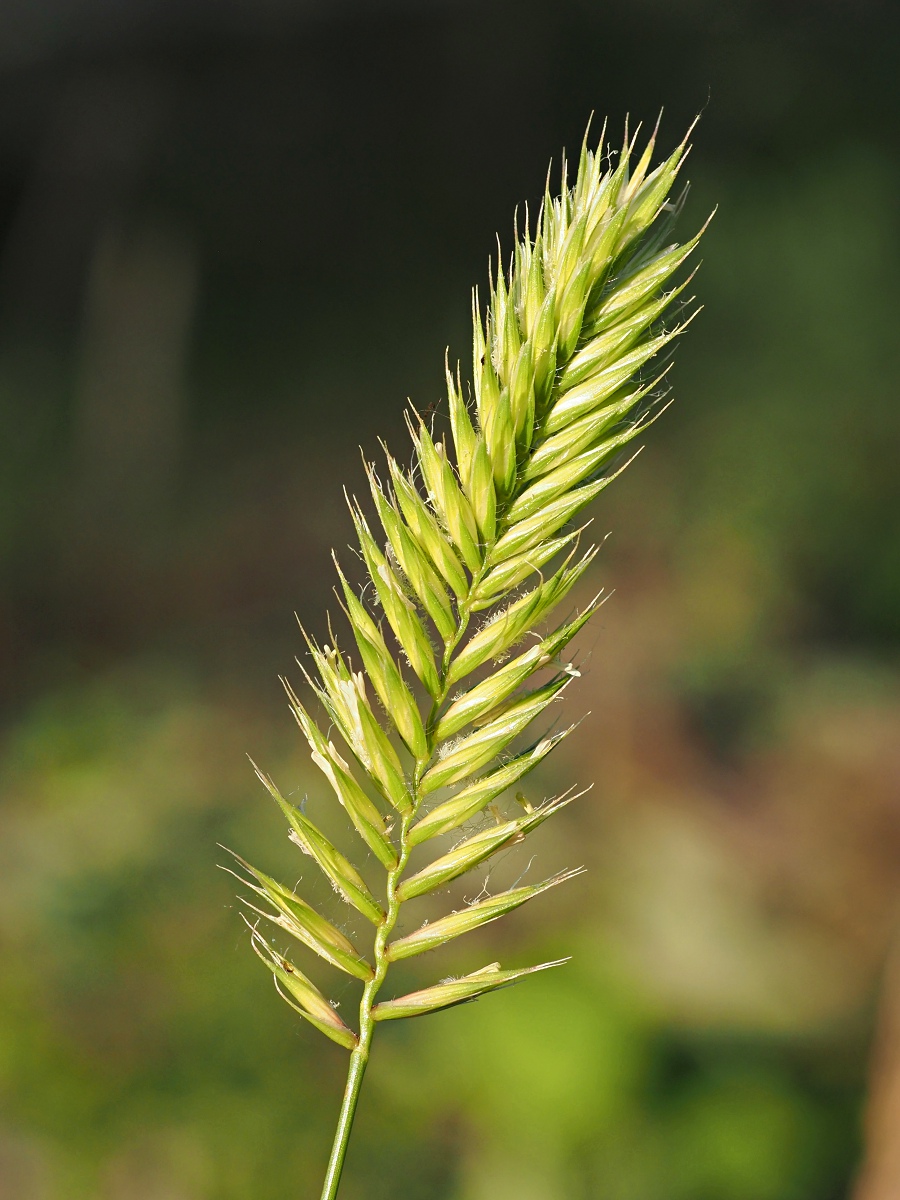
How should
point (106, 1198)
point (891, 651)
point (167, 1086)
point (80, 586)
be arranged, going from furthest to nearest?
point (80, 586) → point (891, 651) → point (167, 1086) → point (106, 1198)

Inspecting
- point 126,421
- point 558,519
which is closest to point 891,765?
point 558,519

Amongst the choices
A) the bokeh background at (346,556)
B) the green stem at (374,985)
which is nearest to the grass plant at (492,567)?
the green stem at (374,985)

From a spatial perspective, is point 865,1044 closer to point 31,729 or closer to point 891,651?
point 891,651

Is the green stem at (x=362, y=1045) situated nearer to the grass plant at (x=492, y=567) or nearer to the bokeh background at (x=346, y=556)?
the grass plant at (x=492, y=567)

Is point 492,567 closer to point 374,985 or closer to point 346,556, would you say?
point 374,985

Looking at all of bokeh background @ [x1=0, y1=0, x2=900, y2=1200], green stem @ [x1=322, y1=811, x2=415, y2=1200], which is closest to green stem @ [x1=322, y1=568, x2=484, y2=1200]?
green stem @ [x1=322, y1=811, x2=415, y2=1200]
